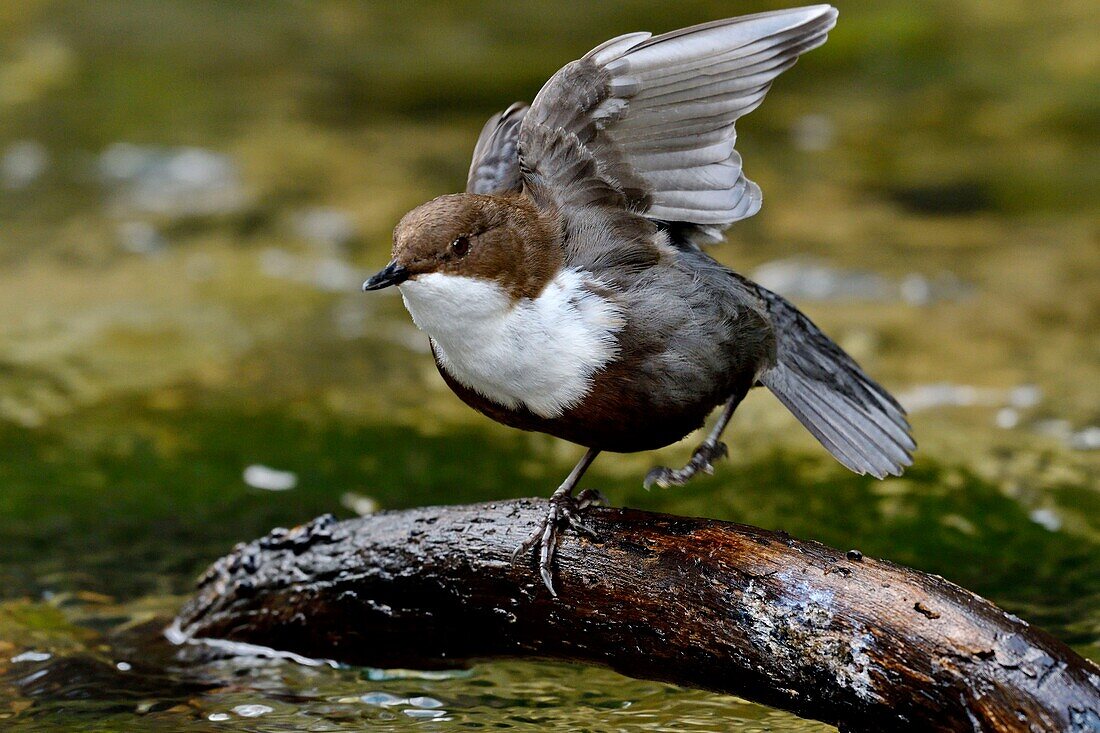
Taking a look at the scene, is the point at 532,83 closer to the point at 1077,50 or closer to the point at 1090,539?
the point at 1077,50

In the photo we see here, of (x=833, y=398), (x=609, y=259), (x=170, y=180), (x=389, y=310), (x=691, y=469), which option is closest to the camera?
(x=609, y=259)

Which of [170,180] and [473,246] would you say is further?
[170,180]

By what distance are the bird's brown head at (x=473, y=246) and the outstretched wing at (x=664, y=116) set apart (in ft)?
0.56

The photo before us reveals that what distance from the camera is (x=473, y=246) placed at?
303 cm

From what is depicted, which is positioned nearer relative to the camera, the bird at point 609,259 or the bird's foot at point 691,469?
the bird at point 609,259

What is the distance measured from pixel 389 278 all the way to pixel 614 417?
0.59 meters

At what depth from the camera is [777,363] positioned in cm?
353

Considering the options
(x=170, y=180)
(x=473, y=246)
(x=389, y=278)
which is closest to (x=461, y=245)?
(x=473, y=246)

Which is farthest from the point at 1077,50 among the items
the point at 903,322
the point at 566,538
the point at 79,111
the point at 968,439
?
the point at 566,538

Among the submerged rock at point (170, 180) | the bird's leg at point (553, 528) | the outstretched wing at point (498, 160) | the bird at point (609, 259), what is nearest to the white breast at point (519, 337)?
the bird at point (609, 259)

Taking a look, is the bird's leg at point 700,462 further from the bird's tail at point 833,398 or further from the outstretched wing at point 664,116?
the outstretched wing at point 664,116

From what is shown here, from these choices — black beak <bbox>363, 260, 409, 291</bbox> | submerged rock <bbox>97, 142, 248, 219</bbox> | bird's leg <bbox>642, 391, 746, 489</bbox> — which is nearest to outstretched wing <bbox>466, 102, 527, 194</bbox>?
black beak <bbox>363, 260, 409, 291</bbox>

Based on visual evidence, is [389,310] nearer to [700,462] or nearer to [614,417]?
[700,462]

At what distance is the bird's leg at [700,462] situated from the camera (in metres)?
3.19
